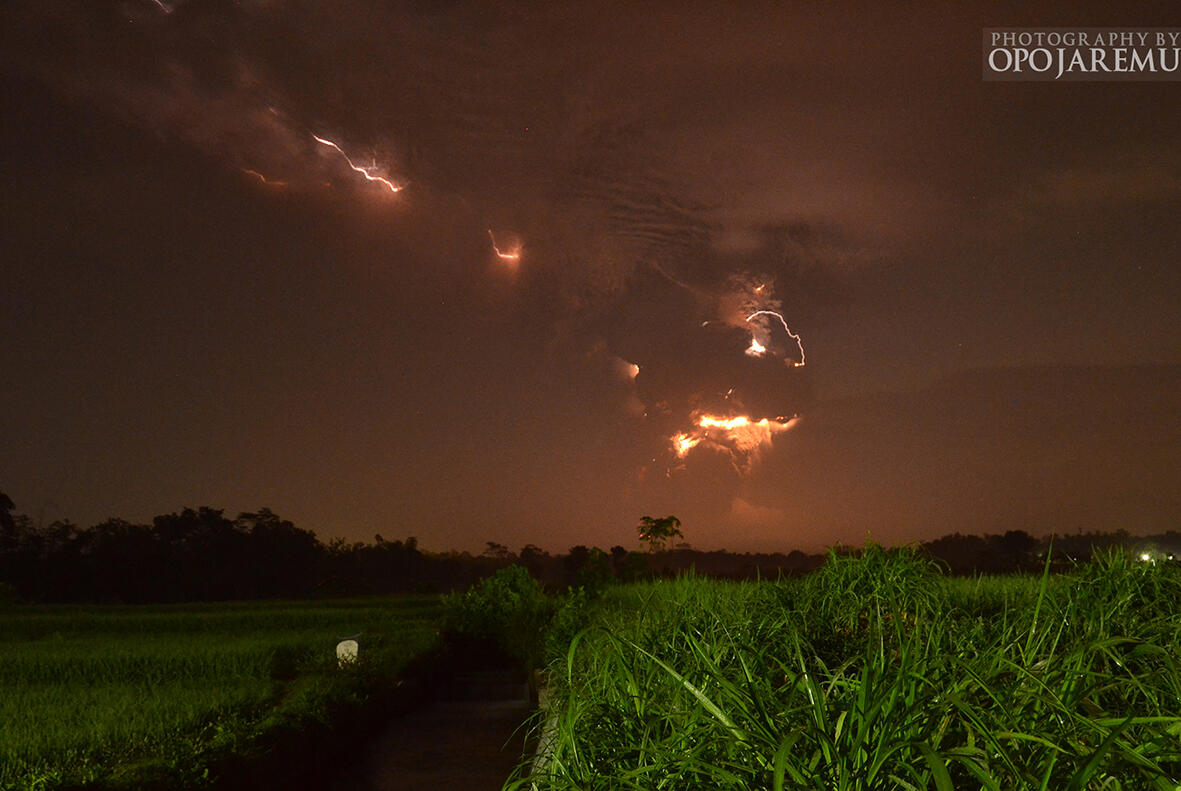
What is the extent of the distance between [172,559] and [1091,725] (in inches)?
1469

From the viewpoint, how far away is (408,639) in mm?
14969

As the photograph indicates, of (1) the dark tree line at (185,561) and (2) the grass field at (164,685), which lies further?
(1) the dark tree line at (185,561)

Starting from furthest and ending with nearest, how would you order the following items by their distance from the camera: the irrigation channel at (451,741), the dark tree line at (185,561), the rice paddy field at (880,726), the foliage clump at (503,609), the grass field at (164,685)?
the dark tree line at (185,561) → the foliage clump at (503,609) → the irrigation channel at (451,741) → the grass field at (164,685) → the rice paddy field at (880,726)

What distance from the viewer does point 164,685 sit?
11914 millimetres

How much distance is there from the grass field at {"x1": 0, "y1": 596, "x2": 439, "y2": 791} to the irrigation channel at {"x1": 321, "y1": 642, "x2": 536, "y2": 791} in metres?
0.68

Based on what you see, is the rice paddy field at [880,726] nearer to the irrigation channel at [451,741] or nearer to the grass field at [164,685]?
the irrigation channel at [451,741]

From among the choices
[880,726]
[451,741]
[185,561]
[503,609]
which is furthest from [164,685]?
[185,561]

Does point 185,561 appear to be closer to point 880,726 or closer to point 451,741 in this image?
point 451,741

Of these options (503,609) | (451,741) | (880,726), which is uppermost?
(880,726)

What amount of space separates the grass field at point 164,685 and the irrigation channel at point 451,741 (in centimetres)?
68

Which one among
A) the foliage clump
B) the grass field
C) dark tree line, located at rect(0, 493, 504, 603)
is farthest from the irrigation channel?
dark tree line, located at rect(0, 493, 504, 603)

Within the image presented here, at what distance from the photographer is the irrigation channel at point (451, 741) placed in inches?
363

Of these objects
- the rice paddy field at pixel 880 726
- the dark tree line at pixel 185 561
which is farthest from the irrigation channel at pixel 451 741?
the dark tree line at pixel 185 561

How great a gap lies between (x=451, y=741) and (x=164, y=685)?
3.94 metres
